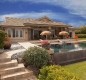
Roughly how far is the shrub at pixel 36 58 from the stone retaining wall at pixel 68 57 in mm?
3054

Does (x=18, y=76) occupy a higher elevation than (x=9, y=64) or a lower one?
lower

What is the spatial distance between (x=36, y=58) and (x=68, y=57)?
5788 millimetres

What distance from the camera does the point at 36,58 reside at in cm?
1476

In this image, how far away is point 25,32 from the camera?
44375 millimetres

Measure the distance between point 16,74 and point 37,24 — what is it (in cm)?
3450

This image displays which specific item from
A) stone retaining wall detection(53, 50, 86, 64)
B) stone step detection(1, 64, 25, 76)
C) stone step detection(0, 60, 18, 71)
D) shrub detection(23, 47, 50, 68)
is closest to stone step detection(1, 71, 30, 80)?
stone step detection(1, 64, 25, 76)

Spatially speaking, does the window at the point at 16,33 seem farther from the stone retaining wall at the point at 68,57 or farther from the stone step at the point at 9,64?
the stone step at the point at 9,64

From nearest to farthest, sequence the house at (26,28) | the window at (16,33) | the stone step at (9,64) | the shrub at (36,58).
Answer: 1. the stone step at (9,64)
2. the shrub at (36,58)
3. the house at (26,28)
4. the window at (16,33)

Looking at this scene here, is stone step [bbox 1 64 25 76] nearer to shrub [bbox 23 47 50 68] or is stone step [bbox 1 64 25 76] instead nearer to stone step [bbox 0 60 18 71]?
stone step [bbox 0 60 18 71]

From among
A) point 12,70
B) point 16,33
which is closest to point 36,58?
point 12,70

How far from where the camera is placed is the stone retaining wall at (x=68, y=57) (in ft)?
60.4

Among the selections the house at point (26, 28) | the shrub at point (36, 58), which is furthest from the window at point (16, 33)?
the shrub at point (36, 58)

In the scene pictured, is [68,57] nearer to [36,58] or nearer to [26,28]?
[36,58]

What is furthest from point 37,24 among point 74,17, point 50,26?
point 74,17
